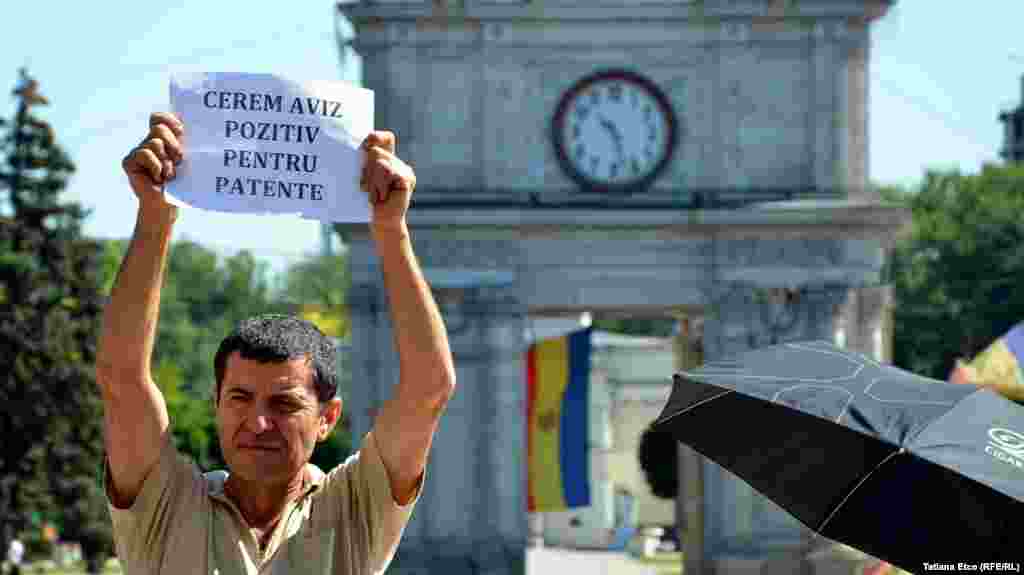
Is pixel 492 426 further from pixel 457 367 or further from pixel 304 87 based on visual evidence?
pixel 304 87

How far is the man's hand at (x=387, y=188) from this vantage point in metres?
6.10

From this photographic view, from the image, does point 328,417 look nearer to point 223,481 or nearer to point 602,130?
point 223,481

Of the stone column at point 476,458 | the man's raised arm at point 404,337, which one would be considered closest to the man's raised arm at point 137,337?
the man's raised arm at point 404,337

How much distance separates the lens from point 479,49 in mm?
40781

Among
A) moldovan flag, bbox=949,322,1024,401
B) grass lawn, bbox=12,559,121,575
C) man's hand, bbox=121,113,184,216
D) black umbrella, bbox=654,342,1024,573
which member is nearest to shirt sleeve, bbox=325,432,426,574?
man's hand, bbox=121,113,184,216

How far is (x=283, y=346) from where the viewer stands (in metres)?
6.07

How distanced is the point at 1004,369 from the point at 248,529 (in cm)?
1407

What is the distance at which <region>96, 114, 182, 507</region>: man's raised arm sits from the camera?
238 inches

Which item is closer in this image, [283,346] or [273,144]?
[283,346]

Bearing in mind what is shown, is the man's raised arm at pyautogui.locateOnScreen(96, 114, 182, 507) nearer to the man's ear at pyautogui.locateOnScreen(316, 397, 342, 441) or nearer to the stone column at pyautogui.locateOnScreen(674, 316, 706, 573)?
the man's ear at pyautogui.locateOnScreen(316, 397, 342, 441)

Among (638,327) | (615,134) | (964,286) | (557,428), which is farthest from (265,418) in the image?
(638,327)

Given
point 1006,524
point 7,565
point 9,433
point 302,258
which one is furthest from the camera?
point 302,258

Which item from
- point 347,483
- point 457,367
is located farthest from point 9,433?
point 347,483

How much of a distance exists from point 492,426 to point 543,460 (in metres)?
1.40
